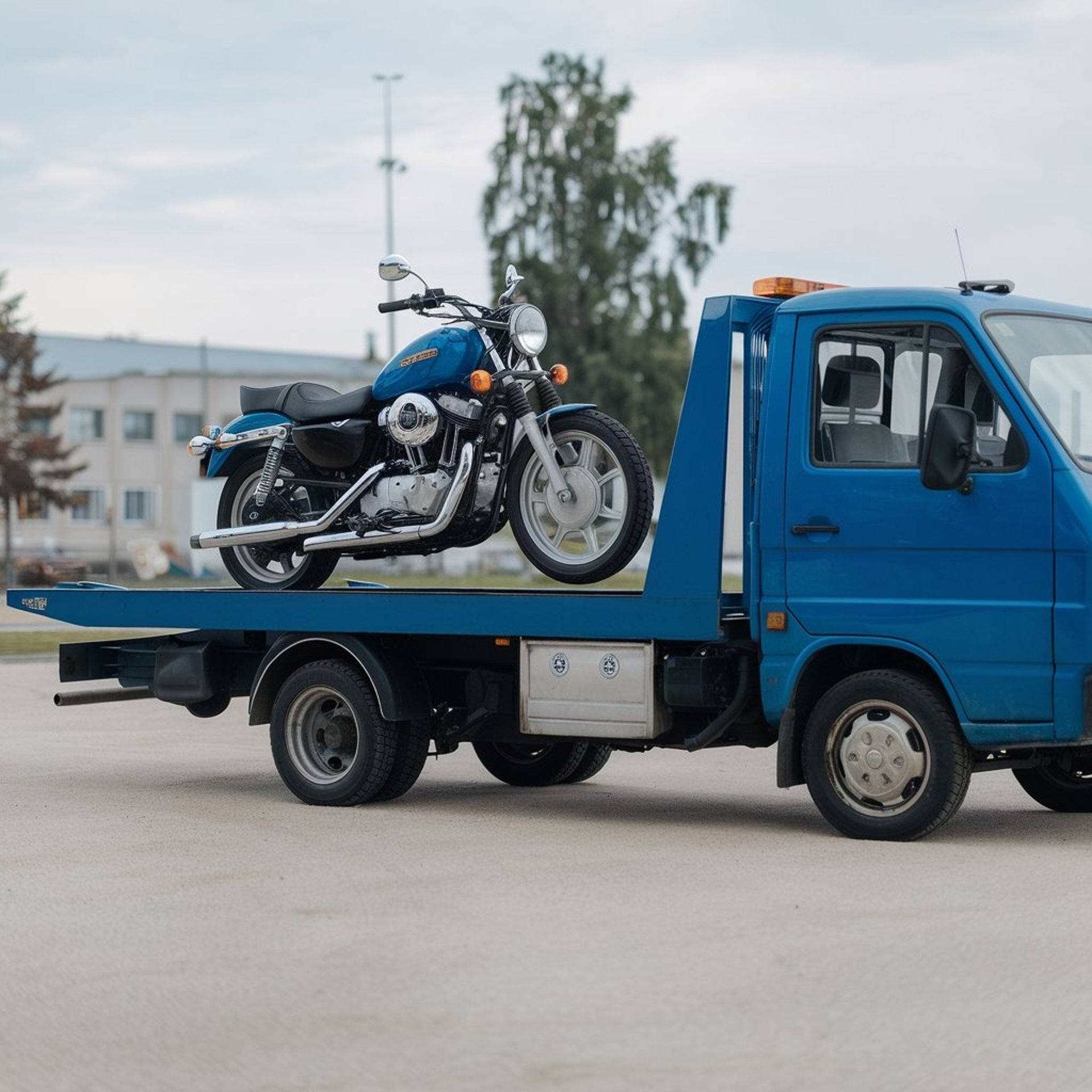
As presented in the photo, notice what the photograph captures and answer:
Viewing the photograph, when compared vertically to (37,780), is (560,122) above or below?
above

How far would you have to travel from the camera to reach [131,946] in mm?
6805

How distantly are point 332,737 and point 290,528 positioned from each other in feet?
4.48

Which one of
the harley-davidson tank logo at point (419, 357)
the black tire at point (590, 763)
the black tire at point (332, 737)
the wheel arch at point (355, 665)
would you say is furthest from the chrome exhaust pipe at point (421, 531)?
the black tire at point (590, 763)

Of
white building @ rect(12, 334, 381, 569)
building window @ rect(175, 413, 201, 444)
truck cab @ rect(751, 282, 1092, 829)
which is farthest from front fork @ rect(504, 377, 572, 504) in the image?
building window @ rect(175, 413, 201, 444)

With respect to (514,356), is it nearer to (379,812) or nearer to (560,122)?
(379,812)

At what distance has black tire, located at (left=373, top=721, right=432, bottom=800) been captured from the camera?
10.5 m

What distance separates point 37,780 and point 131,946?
548cm

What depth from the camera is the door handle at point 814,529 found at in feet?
29.8

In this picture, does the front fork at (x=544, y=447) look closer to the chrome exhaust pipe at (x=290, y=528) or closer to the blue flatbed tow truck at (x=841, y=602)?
Answer: the blue flatbed tow truck at (x=841, y=602)

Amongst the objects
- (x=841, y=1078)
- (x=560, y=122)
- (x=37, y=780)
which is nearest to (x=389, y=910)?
Answer: (x=841, y=1078)

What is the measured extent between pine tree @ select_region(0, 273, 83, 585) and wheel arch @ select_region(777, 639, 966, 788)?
56791 mm

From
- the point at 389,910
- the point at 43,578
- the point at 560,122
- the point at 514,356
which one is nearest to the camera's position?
the point at 389,910

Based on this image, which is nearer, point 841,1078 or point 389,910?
point 841,1078

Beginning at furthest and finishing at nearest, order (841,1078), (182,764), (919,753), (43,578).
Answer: (43,578), (182,764), (919,753), (841,1078)
